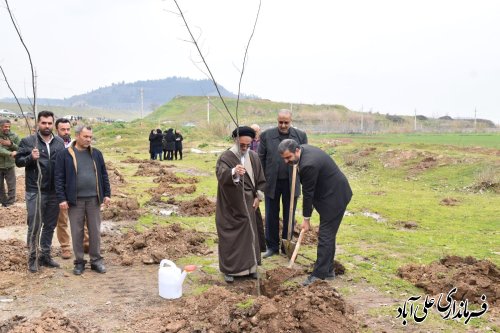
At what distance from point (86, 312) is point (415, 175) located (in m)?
16.0

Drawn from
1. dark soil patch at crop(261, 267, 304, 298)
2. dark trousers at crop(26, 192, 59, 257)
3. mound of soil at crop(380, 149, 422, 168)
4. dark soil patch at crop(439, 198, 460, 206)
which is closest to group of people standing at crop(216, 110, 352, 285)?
dark soil patch at crop(261, 267, 304, 298)

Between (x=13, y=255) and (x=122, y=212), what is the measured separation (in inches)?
134

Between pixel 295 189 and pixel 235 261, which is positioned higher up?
pixel 295 189

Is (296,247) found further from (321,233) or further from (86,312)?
(86,312)

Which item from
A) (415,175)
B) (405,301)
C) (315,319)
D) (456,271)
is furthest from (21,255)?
(415,175)

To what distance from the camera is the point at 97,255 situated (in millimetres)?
6379

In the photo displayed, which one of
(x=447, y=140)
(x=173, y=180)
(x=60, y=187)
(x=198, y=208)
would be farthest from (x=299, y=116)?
(x=60, y=187)

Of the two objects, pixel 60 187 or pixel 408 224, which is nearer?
pixel 60 187

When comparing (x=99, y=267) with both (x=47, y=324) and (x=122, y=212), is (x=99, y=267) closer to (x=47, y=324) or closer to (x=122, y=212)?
(x=47, y=324)

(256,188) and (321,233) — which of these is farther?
(256,188)

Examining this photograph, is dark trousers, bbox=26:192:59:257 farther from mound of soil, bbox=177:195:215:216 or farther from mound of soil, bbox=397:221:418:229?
mound of soil, bbox=397:221:418:229

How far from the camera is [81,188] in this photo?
604 cm

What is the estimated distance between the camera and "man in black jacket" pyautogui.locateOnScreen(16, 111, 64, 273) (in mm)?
6180

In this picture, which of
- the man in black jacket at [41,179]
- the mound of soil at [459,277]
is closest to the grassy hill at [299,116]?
the mound of soil at [459,277]
